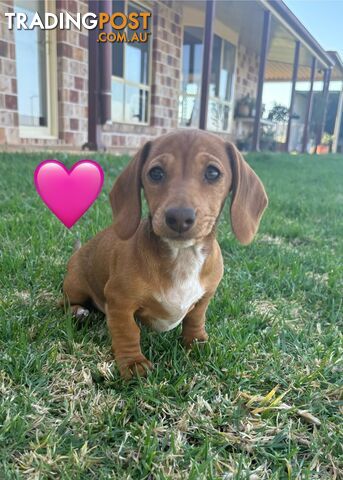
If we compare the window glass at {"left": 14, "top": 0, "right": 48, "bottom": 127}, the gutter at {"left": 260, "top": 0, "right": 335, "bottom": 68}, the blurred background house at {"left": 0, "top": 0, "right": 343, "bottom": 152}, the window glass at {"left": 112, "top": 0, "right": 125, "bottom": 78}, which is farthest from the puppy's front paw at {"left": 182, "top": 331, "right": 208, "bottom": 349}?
the gutter at {"left": 260, "top": 0, "right": 335, "bottom": 68}

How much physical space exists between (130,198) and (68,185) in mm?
700

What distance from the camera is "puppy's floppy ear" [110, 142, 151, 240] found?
1.89 meters

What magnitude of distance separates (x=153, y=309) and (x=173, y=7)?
410 inches

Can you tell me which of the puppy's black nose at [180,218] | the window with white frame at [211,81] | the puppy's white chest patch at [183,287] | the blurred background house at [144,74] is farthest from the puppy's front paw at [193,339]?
the window with white frame at [211,81]

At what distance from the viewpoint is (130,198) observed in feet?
6.33

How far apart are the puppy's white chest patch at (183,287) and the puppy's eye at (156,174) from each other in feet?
1.02

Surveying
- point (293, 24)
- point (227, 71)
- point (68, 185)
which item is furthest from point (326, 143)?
point (68, 185)

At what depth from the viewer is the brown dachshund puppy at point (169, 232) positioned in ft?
5.65

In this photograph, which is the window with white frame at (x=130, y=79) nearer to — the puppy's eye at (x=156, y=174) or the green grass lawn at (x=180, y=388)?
the green grass lawn at (x=180, y=388)

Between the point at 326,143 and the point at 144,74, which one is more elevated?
the point at 144,74

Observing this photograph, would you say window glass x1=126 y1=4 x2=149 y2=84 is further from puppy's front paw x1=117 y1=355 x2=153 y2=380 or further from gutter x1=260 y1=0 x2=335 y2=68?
puppy's front paw x1=117 y1=355 x2=153 y2=380

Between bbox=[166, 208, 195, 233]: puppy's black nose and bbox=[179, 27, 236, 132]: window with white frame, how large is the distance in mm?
11263

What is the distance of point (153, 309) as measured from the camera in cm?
186

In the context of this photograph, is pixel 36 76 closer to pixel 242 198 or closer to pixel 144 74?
pixel 144 74
